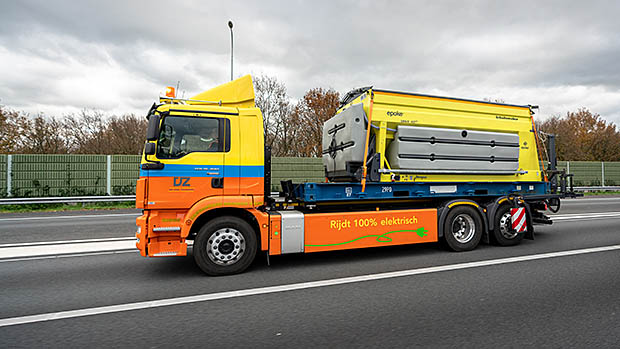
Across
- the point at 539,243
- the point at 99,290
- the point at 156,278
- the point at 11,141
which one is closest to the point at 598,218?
the point at 539,243

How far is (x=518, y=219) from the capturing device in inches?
281

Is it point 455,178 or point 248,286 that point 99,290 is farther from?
point 455,178

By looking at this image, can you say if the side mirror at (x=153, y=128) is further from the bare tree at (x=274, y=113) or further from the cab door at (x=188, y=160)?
the bare tree at (x=274, y=113)

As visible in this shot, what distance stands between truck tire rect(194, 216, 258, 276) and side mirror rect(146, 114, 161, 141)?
1.50 m

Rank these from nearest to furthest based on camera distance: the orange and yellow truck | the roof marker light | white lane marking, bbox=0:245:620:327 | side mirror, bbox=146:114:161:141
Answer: white lane marking, bbox=0:245:620:327, side mirror, bbox=146:114:161:141, the orange and yellow truck, the roof marker light

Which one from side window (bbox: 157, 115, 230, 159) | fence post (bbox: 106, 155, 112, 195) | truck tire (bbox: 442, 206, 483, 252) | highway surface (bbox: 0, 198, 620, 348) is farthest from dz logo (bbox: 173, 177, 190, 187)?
fence post (bbox: 106, 155, 112, 195)

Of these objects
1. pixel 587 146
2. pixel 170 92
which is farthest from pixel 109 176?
pixel 587 146

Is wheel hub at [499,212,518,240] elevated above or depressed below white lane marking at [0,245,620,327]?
above

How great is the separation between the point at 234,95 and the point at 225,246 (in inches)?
99.9

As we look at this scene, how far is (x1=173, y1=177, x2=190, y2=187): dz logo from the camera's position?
5184mm

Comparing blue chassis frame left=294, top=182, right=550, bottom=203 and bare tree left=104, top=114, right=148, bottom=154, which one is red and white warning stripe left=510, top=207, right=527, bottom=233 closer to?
blue chassis frame left=294, top=182, right=550, bottom=203

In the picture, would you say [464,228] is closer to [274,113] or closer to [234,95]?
[234,95]

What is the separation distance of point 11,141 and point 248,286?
97.5 feet

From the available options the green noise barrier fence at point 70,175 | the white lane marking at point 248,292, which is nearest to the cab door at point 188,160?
the white lane marking at point 248,292
